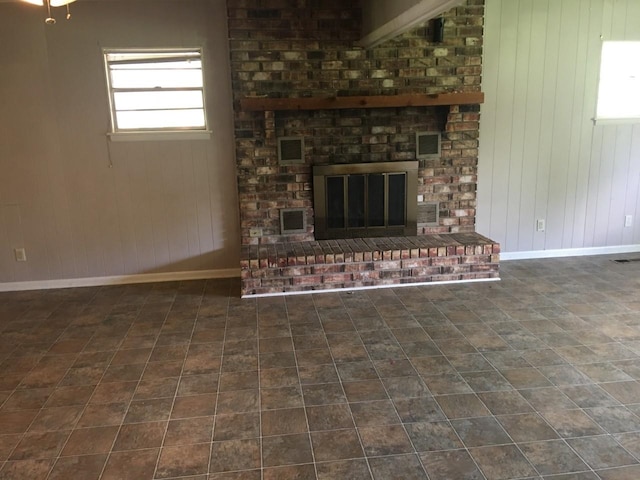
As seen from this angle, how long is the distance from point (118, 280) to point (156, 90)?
1746mm

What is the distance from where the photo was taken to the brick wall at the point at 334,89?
4234 millimetres

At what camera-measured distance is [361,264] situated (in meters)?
4.22

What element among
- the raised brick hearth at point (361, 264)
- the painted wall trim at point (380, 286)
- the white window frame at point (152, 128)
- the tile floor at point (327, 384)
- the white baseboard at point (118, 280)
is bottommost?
the tile floor at point (327, 384)

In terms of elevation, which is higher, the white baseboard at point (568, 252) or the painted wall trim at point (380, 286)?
the white baseboard at point (568, 252)

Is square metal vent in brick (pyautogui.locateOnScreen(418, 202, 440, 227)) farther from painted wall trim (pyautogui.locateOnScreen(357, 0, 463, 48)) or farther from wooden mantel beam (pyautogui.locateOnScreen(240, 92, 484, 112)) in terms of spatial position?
painted wall trim (pyautogui.locateOnScreen(357, 0, 463, 48))

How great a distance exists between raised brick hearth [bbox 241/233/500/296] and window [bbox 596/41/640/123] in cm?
190

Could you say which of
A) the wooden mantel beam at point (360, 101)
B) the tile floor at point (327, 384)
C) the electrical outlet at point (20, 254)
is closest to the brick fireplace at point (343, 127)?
the wooden mantel beam at point (360, 101)

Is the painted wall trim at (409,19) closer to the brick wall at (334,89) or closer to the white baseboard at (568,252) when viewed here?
the brick wall at (334,89)

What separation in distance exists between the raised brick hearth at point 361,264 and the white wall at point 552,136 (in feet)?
2.35

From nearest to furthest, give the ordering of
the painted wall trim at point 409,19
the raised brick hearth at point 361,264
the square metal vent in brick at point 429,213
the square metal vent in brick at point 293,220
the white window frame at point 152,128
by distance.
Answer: the painted wall trim at point 409,19, the raised brick hearth at point 361,264, the white window frame at point 152,128, the square metal vent in brick at point 293,220, the square metal vent in brick at point 429,213

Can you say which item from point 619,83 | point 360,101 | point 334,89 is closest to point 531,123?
point 619,83

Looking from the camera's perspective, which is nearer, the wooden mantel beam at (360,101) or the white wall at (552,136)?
the wooden mantel beam at (360,101)

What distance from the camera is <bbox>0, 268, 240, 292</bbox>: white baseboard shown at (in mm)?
4504

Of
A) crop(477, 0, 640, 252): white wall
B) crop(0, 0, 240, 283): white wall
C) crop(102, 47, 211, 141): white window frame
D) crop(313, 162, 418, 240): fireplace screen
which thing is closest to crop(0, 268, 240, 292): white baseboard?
crop(0, 0, 240, 283): white wall
